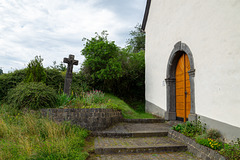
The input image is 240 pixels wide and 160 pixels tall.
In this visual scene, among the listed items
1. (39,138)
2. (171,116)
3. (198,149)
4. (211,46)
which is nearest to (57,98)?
(39,138)

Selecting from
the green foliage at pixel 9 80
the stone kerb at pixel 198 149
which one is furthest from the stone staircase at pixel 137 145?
the green foliage at pixel 9 80

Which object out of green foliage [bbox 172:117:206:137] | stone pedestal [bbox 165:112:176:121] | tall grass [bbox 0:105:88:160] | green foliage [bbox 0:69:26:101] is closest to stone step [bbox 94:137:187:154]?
green foliage [bbox 172:117:206:137]

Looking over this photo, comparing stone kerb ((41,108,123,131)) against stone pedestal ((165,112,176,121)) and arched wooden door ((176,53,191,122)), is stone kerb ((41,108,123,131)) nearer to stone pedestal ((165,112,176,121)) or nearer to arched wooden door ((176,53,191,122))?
stone pedestal ((165,112,176,121))

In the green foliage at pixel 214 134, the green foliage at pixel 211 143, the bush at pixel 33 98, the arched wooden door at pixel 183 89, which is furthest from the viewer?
the arched wooden door at pixel 183 89

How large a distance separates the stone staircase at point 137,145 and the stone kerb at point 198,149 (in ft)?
0.43

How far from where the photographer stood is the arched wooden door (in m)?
6.46

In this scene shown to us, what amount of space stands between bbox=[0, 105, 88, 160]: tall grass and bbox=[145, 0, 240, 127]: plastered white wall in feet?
11.1

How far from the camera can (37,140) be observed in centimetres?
404

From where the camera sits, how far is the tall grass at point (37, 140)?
11.2 ft

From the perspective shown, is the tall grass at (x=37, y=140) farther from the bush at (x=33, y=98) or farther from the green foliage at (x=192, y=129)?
the green foliage at (x=192, y=129)

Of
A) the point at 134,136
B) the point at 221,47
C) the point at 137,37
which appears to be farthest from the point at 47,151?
the point at 137,37

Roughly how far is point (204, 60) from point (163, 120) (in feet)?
10.7

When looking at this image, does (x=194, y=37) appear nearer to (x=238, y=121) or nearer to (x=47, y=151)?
(x=238, y=121)

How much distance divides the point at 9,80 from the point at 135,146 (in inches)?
262
